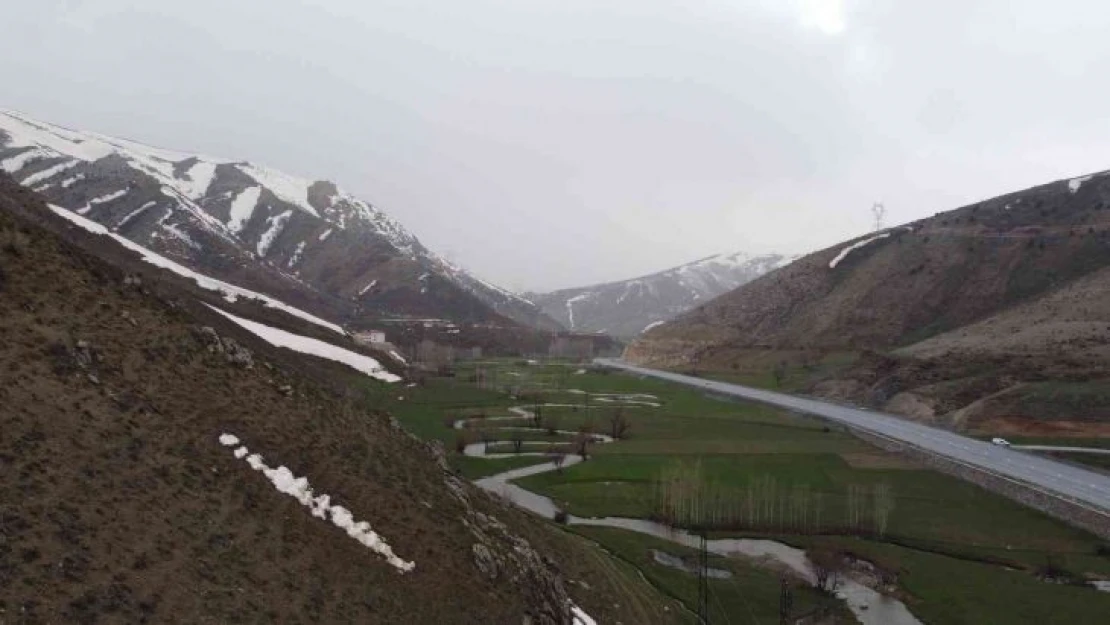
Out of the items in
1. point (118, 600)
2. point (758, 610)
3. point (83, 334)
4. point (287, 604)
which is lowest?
point (758, 610)

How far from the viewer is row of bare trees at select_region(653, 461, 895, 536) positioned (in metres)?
64.9

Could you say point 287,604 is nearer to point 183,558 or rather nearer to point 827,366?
point 183,558

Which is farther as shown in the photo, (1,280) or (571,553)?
(571,553)

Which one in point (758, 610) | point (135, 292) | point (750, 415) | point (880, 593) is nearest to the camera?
point (135, 292)

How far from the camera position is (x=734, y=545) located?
6134 centimetres

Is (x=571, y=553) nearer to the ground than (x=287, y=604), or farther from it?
nearer to the ground

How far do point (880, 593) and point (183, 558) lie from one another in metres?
45.0

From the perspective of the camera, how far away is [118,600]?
2112cm

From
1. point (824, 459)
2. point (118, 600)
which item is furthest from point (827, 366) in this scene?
point (118, 600)

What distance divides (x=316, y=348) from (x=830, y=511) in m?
90.0

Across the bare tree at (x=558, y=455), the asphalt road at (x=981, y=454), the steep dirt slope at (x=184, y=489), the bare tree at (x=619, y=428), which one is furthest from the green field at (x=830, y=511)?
the steep dirt slope at (x=184, y=489)

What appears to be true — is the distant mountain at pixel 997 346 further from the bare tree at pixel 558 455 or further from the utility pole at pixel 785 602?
the utility pole at pixel 785 602

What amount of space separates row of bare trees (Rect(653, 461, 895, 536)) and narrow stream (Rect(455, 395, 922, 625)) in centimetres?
281

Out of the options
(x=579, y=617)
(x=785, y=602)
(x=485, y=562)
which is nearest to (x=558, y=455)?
(x=785, y=602)
